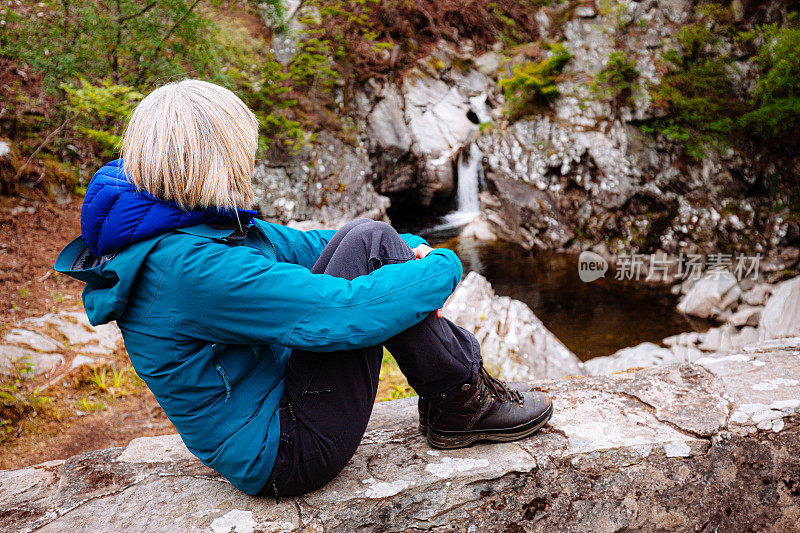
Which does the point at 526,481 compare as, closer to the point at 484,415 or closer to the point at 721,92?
the point at 484,415

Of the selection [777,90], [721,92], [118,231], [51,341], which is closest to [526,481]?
[118,231]

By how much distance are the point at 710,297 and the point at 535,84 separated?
236 inches

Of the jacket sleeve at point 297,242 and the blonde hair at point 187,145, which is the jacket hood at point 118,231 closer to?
the blonde hair at point 187,145

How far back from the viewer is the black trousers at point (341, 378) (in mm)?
1593

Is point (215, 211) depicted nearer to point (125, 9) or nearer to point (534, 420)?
point (534, 420)

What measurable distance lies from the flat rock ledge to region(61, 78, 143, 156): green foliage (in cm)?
401

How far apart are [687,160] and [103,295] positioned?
35.7 feet

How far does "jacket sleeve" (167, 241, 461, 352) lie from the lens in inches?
50.9

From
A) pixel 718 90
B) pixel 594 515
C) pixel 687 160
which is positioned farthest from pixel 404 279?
pixel 718 90

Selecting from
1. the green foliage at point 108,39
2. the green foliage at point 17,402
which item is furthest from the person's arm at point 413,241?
the green foliage at point 108,39

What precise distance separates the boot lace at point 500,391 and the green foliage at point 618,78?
10.1 metres

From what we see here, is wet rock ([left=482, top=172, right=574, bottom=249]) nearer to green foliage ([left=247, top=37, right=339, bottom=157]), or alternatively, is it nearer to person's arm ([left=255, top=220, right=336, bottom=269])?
green foliage ([left=247, top=37, right=339, bottom=157])

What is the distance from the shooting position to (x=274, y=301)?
4.34 ft

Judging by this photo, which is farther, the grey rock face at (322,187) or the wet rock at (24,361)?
the grey rock face at (322,187)
